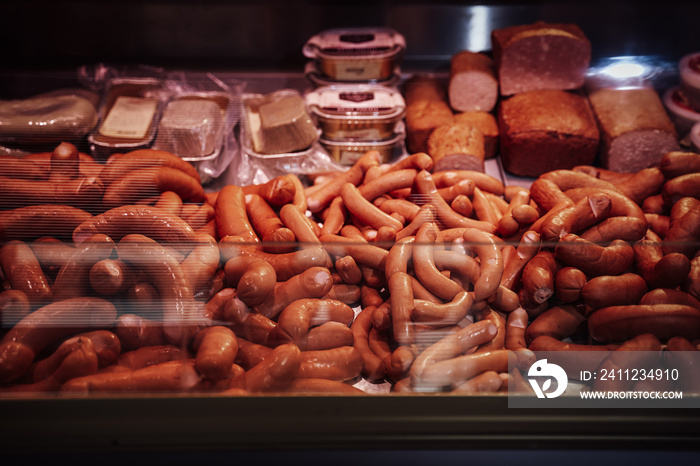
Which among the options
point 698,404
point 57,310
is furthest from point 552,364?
point 57,310

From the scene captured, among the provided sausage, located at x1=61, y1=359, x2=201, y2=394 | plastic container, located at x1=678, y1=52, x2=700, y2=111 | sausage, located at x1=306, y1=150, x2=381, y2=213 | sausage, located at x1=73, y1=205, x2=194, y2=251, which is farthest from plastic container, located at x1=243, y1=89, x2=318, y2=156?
plastic container, located at x1=678, y1=52, x2=700, y2=111

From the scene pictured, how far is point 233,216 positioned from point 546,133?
1.53 m

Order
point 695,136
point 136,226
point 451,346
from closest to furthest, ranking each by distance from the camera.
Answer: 1. point 451,346
2. point 136,226
3. point 695,136

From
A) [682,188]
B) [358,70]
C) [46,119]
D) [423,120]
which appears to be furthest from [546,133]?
[46,119]

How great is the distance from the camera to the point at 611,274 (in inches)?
57.7

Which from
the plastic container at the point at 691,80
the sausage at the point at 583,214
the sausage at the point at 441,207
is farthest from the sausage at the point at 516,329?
the plastic container at the point at 691,80

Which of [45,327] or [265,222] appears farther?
[265,222]

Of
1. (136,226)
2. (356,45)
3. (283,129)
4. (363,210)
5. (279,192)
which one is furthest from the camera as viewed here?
(356,45)

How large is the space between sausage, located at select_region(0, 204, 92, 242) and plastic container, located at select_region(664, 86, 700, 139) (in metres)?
2.62

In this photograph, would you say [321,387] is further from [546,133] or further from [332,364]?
[546,133]

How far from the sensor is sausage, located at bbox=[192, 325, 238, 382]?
1.23 metres

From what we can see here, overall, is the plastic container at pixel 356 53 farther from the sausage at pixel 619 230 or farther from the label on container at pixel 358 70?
the sausage at pixel 619 230

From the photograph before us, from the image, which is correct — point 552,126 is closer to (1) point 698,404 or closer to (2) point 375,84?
(2) point 375,84

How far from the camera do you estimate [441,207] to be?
6.12 ft
